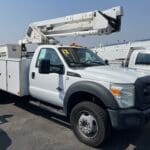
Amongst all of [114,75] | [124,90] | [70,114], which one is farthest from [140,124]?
[70,114]

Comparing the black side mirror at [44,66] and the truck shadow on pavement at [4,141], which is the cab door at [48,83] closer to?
the black side mirror at [44,66]

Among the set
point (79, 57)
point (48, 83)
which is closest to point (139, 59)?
point (79, 57)

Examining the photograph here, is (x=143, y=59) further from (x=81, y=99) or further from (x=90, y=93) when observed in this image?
(x=90, y=93)

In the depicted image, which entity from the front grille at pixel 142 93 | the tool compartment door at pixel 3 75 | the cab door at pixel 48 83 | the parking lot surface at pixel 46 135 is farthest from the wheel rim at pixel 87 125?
the tool compartment door at pixel 3 75

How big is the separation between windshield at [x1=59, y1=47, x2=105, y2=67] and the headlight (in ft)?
4.95

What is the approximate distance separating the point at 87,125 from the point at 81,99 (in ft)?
1.96

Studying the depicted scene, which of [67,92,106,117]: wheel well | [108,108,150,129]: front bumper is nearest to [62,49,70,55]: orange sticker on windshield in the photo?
[67,92,106,117]: wheel well

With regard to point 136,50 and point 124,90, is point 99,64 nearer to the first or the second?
point 124,90

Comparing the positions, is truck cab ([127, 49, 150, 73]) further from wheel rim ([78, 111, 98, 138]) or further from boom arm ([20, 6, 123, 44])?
wheel rim ([78, 111, 98, 138])

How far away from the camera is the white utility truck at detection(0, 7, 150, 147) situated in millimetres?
5059

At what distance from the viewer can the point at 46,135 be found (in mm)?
6023

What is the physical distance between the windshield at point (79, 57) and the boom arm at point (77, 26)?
0.94 metres

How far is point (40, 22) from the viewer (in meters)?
9.56

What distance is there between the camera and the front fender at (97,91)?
199 inches
